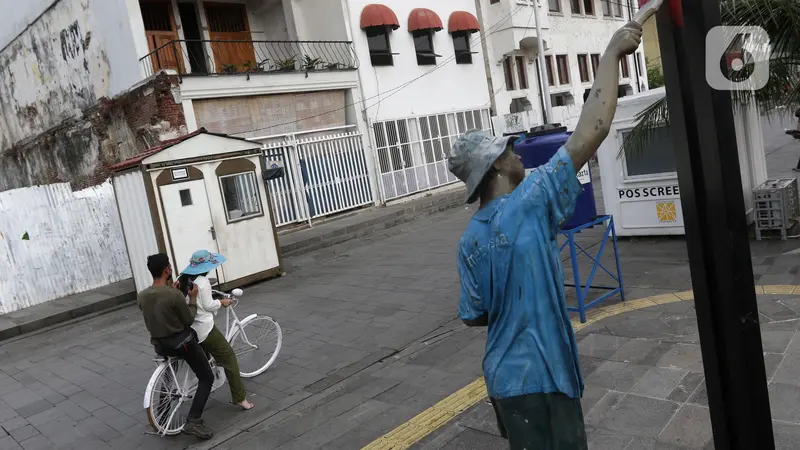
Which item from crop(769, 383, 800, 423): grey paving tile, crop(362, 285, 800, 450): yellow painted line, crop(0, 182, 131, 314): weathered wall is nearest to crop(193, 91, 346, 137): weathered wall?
crop(0, 182, 131, 314): weathered wall

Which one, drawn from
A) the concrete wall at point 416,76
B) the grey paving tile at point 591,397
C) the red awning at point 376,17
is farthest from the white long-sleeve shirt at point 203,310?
the red awning at point 376,17

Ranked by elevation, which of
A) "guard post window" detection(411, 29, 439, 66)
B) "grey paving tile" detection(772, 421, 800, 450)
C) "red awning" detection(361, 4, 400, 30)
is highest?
"red awning" detection(361, 4, 400, 30)

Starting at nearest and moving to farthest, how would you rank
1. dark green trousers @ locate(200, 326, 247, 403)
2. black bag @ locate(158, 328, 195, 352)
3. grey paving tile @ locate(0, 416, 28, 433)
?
black bag @ locate(158, 328, 195, 352), dark green trousers @ locate(200, 326, 247, 403), grey paving tile @ locate(0, 416, 28, 433)

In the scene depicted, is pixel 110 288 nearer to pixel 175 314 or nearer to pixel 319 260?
pixel 319 260

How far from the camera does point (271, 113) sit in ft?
50.3

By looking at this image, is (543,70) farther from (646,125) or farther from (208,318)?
(208,318)

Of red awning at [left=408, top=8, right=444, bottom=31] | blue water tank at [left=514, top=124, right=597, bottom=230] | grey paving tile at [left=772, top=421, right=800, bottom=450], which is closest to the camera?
grey paving tile at [left=772, top=421, right=800, bottom=450]

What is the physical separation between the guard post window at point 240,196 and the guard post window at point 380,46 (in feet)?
28.1

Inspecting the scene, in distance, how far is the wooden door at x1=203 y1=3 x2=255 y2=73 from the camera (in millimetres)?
17188

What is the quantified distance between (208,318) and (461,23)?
17.7m

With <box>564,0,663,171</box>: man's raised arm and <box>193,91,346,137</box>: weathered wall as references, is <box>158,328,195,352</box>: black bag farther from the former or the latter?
<box>193,91,346,137</box>: weathered wall

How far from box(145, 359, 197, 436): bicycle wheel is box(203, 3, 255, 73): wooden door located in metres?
13.2

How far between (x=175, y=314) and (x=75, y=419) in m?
1.96

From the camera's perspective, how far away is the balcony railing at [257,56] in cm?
1570
